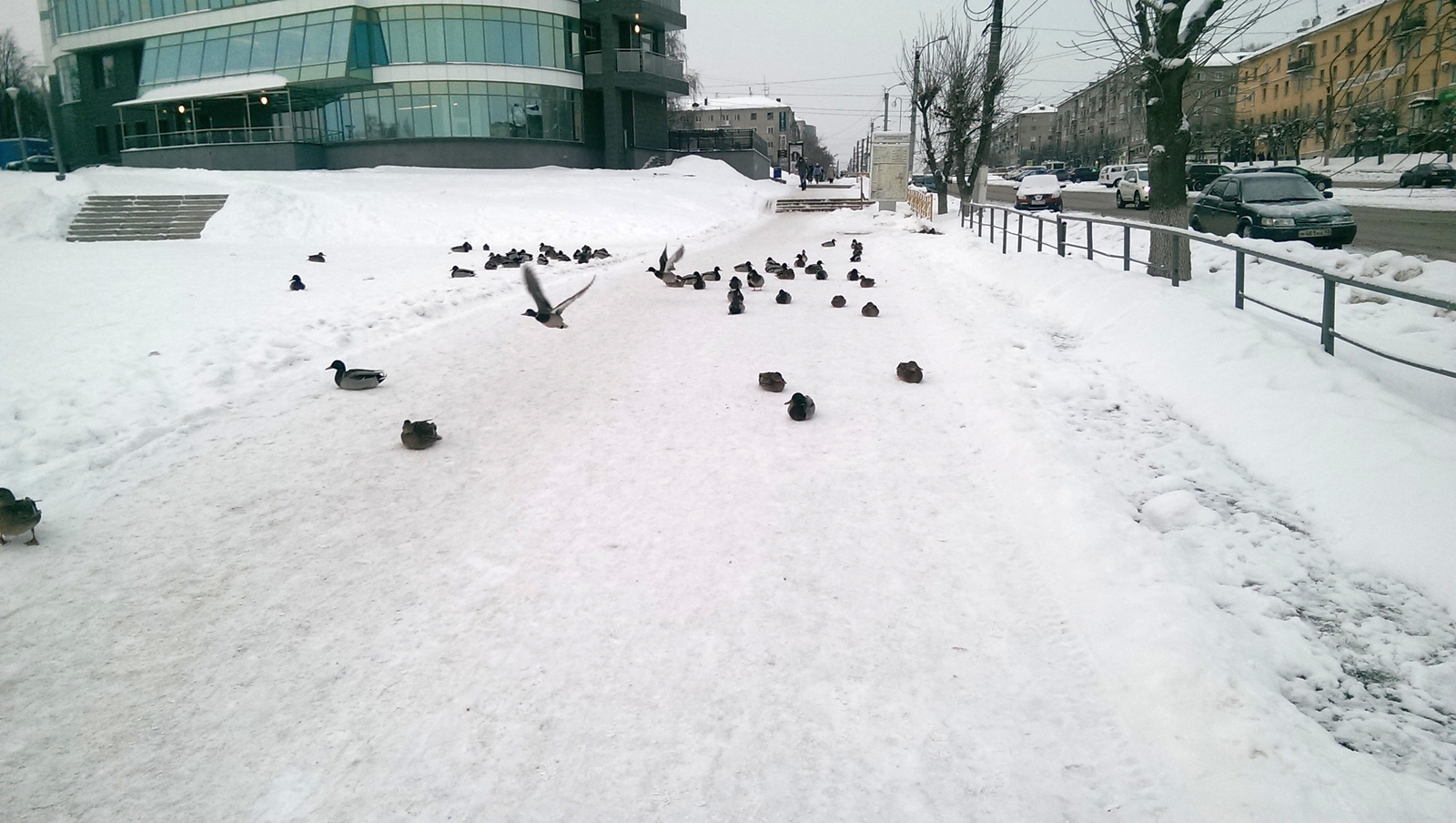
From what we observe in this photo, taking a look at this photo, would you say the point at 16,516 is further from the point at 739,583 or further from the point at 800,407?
the point at 800,407

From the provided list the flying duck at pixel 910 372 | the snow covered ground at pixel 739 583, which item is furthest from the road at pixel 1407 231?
the flying duck at pixel 910 372

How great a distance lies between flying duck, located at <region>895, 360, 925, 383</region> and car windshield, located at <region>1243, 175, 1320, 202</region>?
13.7 metres

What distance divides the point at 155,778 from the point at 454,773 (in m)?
0.95

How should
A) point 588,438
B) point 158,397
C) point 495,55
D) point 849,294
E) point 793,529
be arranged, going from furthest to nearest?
point 495,55 < point 849,294 < point 158,397 < point 588,438 < point 793,529

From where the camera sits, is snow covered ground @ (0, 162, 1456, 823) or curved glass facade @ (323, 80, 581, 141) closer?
snow covered ground @ (0, 162, 1456, 823)

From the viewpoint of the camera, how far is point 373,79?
40156 mm

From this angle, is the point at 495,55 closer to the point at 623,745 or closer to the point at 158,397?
the point at 158,397

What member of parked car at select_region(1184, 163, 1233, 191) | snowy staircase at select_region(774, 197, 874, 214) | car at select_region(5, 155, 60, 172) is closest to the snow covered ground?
parked car at select_region(1184, 163, 1233, 191)

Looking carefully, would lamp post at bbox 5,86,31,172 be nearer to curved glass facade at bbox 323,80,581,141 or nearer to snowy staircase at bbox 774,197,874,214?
curved glass facade at bbox 323,80,581,141

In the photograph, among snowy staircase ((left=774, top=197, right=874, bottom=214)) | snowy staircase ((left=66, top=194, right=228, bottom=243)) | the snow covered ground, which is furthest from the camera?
snowy staircase ((left=774, top=197, right=874, bottom=214))

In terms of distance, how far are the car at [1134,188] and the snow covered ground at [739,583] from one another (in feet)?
92.3

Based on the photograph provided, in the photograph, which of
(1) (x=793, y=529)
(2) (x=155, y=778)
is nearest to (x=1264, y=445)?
(1) (x=793, y=529)

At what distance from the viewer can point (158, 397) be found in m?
6.67

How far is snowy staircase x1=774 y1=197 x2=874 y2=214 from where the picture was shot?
42.5 m
